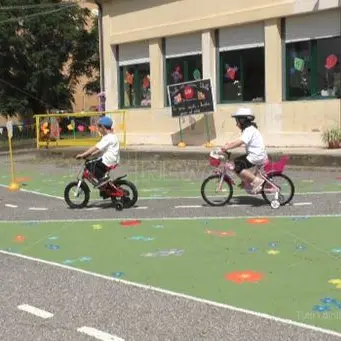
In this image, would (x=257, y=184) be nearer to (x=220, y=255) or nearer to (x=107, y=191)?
(x=107, y=191)

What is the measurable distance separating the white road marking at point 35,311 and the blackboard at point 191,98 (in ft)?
50.1

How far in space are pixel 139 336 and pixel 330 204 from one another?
6.25m

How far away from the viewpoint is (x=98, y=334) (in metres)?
4.90

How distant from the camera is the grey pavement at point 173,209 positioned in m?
9.89

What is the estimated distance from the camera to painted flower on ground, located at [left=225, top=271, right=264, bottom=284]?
621 cm

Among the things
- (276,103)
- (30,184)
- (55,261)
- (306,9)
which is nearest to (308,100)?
(276,103)

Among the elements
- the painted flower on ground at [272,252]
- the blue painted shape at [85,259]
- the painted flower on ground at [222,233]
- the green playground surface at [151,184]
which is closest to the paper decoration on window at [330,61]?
the green playground surface at [151,184]

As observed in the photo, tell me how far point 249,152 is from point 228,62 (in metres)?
11.1

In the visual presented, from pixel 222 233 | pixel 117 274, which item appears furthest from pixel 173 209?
pixel 117 274

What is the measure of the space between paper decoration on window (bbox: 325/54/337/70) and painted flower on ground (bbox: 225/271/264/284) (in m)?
12.8

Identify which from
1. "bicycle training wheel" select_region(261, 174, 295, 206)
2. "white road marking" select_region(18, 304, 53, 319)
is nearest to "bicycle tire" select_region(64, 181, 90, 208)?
"bicycle training wheel" select_region(261, 174, 295, 206)

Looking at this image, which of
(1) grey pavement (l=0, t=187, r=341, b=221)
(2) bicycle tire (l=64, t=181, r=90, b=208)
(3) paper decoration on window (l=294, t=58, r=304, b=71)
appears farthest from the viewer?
(3) paper decoration on window (l=294, t=58, r=304, b=71)

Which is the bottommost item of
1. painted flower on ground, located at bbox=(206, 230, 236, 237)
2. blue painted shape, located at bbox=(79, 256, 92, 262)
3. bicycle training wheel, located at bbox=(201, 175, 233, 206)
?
blue painted shape, located at bbox=(79, 256, 92, 262)

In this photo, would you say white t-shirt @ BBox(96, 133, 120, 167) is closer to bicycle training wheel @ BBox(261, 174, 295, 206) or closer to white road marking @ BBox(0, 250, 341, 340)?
bicycle training wheel @ BBox(261, 174, 295, 206)
